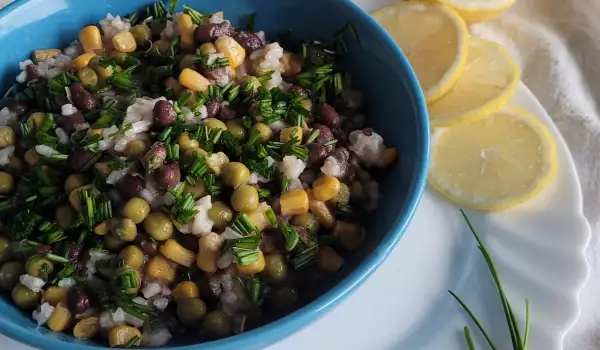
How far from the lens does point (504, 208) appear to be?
104 inches

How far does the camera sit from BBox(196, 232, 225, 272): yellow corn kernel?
2127mm

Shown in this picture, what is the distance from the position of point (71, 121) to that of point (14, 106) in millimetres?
330

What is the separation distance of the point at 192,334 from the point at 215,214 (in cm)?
42

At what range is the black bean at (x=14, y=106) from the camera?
8.21 feet

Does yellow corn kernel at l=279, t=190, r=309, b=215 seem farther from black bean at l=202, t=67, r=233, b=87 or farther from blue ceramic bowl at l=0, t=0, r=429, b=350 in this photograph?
black bean at l=202, t=67, r=233, b=87

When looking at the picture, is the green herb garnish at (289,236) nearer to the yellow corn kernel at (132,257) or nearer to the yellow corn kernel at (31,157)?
the yellow corn kernel at (132,257)

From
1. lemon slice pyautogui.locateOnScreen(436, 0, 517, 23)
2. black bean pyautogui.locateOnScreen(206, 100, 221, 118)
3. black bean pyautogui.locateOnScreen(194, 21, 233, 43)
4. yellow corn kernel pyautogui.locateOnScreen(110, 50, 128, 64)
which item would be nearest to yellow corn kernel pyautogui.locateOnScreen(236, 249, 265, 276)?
black bean pyautogui.locateOnScreen(206, 100, 221, 118)

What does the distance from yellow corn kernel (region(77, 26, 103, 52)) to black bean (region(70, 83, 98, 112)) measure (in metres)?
0.30

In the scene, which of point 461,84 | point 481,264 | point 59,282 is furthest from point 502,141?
point 59,282

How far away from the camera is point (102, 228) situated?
2170 millimetres

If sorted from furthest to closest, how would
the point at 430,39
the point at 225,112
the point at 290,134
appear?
the point at 430,39 < the point at 225,112 < the point at 290,134

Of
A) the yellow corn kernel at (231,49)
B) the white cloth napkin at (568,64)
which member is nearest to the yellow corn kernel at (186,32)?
the yellow corn kernel at (231,49)

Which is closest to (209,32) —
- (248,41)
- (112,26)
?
(248,41)

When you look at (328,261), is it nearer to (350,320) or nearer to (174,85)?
(350,320)
